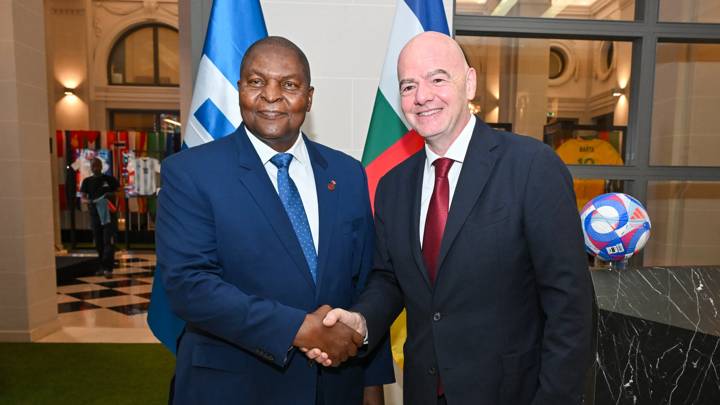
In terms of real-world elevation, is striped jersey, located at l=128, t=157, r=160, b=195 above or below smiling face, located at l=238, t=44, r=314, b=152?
below

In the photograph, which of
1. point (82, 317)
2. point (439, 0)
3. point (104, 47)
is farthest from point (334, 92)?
point (104, 47)

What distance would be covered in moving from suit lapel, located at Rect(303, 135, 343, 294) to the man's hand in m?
0.09

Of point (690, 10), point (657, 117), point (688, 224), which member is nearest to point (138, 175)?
point (657, 117)

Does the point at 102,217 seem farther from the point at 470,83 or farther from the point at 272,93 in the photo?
the point at 470,83

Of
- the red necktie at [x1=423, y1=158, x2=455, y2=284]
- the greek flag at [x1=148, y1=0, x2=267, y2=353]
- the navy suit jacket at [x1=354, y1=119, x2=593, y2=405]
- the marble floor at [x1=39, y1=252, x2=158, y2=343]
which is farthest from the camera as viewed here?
the marble floor at [x1=39, y1=252, x2=158, y2=343]

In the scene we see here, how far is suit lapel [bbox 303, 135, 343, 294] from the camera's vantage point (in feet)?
4.56

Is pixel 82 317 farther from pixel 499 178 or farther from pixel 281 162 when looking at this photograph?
pixel 499 178

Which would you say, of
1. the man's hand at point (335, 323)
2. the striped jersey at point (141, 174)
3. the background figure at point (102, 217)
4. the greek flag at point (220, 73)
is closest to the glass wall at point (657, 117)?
the greek flag at point (220, 73)

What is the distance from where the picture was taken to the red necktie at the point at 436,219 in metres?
1.33

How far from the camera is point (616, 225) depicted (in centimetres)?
178

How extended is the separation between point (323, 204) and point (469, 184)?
0.41 m

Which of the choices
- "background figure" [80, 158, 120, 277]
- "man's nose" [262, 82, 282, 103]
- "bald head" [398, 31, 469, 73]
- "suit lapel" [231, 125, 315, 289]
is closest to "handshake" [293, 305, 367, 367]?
"suit lapel" [231, 125, 315, 289]

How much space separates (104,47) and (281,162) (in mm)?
10848

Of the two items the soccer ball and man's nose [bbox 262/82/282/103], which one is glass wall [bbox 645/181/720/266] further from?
man's nose [bbox 262/82/282/103]
